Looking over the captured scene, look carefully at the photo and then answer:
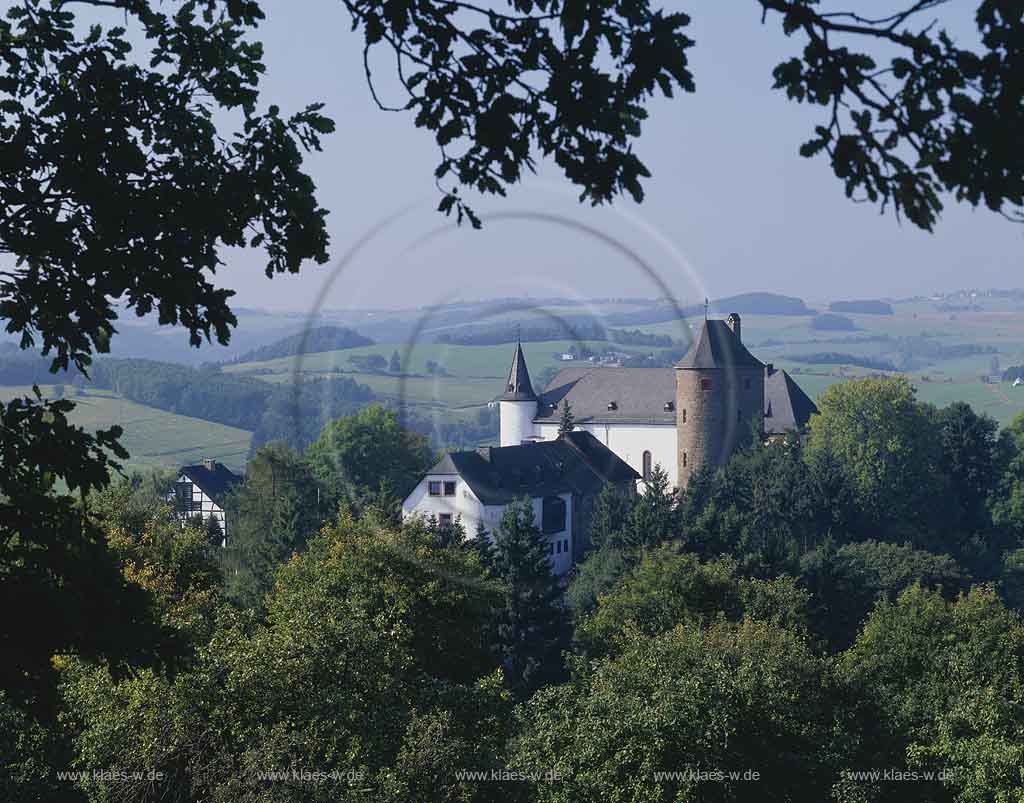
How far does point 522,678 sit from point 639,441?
5347cm

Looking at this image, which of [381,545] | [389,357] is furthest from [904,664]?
[389,357]

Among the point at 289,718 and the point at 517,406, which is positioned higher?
the point at 517,406

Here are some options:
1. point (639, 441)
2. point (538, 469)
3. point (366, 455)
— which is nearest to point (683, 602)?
point (538, 469)

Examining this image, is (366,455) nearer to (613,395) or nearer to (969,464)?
(613,395)

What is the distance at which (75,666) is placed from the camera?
25266 millimetres

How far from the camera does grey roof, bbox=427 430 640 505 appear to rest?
8019cm

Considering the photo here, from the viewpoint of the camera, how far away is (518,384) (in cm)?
10394

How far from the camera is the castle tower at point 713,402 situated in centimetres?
9362

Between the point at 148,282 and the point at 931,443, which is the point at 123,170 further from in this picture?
the point at 931,443

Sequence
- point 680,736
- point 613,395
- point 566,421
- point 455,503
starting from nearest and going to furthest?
point 680,736, point 455,503, point 566,421, point 613,395

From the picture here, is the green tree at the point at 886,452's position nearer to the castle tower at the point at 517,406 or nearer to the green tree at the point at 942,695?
the castle tower at the point at 517,406

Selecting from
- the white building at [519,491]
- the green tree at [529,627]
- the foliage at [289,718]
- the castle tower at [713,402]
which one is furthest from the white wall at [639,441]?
the foliage at [289,718]

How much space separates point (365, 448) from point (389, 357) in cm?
→ 2613

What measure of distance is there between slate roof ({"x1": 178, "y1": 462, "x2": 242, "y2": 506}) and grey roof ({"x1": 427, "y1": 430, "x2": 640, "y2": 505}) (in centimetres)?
2331
